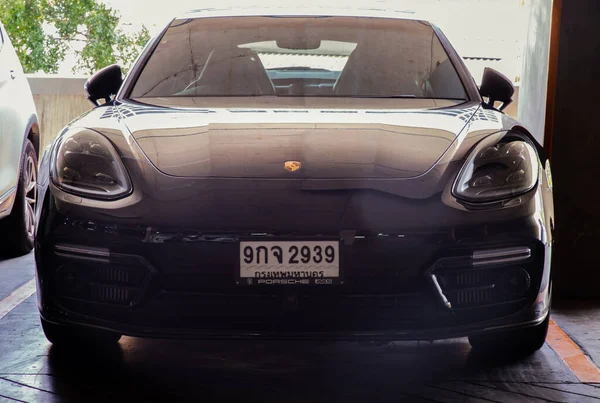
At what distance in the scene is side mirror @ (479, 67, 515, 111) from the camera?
13.4 ft

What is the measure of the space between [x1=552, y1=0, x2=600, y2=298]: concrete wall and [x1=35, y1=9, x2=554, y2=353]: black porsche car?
128 centimetres

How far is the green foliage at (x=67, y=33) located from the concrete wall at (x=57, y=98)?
534 cm

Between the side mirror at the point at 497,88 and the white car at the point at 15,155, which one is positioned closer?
the side mirror at the point at 497,88

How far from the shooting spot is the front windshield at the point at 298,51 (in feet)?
13.4

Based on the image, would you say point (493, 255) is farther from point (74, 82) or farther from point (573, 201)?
point (74, 82)

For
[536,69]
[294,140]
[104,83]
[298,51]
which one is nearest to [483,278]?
[294,140]

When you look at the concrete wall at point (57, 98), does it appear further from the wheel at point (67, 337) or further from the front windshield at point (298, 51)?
the wheel at point (67, 337)

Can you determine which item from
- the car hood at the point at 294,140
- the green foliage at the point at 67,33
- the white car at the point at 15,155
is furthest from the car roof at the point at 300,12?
the green foliage at the point at 67,33

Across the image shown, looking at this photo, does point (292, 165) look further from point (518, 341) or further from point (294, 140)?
point (518, 341)

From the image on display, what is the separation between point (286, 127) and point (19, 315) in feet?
5.82

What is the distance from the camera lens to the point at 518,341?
355cm

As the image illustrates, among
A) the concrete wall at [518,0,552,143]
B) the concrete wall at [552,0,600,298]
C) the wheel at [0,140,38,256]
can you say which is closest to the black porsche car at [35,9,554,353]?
the concrete wall at [552,0,600,298]

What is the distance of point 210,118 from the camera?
346 cm

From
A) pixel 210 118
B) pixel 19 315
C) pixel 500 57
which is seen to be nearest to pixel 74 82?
pixel 19 315
